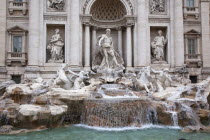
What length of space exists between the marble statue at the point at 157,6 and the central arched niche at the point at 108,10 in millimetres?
2442

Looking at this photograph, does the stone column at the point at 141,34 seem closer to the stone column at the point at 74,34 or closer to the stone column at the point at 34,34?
the stone column at the point at 74,34

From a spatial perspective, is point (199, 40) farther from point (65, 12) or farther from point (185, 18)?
point (65, 12)

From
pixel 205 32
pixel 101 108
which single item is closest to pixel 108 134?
pixel 101 108

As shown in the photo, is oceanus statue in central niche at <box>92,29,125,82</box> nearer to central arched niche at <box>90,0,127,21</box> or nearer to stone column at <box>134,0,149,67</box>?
stone column at <box>134,0,149,67</box>

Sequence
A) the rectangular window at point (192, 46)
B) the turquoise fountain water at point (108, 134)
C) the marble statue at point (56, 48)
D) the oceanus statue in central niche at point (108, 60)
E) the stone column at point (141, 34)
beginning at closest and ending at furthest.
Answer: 1. the turquoise fountain water at point (108, 134)
2. the oceanus statue in central niche at point (108, 60)
3. the marble statue at point (56, 48)
4. the stone column at point (141, 34)
5. the rectangular window at point (192, 46)

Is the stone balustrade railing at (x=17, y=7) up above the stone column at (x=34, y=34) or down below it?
above

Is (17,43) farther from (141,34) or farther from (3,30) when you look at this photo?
(141,34)

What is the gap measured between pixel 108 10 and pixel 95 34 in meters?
2.45

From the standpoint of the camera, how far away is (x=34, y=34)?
1858 centimetres

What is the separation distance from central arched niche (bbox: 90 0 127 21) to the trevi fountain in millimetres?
7033

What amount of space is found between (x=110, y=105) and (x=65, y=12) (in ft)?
33.9

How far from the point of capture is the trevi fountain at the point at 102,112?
10812mm

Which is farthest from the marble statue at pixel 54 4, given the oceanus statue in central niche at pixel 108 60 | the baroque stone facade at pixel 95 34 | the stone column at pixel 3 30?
the oceanus statue in central niche at pixel 108 60

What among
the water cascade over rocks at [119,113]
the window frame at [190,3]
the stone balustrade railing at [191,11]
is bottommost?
the water cascade over rocks at [119,113]
